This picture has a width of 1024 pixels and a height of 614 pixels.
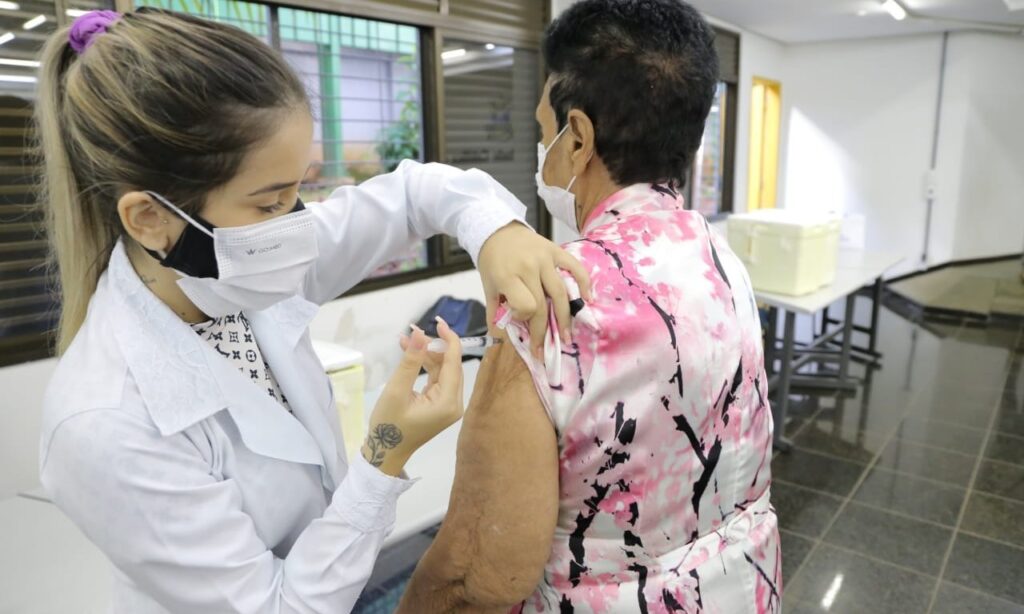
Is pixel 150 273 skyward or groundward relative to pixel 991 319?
skyward

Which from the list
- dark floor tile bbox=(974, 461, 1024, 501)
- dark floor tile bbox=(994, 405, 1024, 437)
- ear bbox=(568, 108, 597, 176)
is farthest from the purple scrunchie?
dark floor tile bbox=(994, 405, 1024, 437)

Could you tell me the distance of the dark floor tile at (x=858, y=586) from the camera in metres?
2.42

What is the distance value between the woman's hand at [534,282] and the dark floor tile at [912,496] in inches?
113

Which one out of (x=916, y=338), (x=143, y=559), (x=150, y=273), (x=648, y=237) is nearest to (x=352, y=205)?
(x=150, y=273)

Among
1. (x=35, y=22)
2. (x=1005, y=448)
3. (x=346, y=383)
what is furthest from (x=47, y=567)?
(x=1005, y=448)

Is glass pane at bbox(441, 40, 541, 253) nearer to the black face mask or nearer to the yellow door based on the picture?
the black face mask

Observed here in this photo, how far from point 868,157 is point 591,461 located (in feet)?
25.9

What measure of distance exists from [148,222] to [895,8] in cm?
631

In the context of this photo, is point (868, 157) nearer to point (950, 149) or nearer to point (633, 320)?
point (950, 149)

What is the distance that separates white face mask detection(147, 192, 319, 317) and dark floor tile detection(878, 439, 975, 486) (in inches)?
133

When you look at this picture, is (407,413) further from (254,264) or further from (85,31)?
(85,31)

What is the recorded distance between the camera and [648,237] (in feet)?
2.91

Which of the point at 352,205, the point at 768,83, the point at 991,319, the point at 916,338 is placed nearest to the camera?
the point at 352,205

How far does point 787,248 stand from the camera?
3.47 metres
